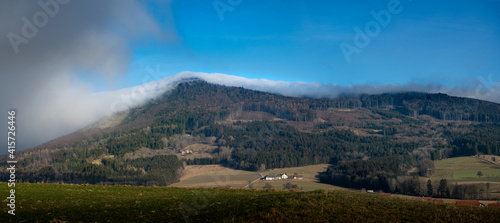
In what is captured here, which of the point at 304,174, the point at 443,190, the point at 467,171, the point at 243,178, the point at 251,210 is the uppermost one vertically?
the point at 251,210

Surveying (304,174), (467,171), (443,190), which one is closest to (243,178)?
(304,174)

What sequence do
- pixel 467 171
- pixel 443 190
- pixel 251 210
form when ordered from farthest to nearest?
pixel 467 171, pixel 443 190, pixel 251 210

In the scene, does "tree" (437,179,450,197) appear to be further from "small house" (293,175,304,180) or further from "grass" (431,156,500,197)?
"small house" (293,175,304,180)

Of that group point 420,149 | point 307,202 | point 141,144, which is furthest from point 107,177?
point 420,149

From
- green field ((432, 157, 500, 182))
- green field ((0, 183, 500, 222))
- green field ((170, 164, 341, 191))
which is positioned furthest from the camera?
green field ((170, 164, 341, 191))

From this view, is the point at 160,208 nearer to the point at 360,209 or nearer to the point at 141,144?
the point at 360,209

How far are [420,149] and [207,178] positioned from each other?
112022 millimetres

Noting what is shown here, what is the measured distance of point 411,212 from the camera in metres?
20.1

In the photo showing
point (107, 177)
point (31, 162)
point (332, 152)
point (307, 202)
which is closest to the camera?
point (307, 202)

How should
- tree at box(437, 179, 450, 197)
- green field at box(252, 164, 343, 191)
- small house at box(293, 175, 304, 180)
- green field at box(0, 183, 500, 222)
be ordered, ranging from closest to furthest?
green field at box(0, 183, 500, 222), tree at box(437, 179, 450, 197), green field at box(252, 164, 343, 191), small house at box(293, 175, 304, 180)

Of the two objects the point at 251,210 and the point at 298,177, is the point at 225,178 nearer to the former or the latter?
the point at 298,177

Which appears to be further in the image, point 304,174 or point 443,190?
point 304,174

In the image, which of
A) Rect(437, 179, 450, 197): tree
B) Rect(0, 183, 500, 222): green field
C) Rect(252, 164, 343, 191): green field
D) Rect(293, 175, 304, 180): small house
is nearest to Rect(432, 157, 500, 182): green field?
Rect(437, 179, 450, 197): tree

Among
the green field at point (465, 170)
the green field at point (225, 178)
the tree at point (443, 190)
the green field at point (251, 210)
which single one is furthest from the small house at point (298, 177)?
the green field at point (251, 210)
